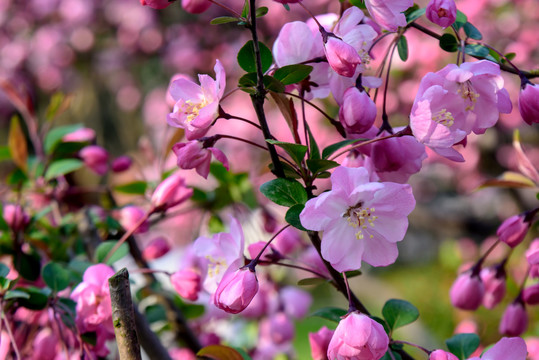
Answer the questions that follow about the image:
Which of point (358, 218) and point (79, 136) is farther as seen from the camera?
point (79, 136)

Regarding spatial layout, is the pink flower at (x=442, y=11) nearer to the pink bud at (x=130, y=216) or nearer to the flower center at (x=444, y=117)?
the flower center at (x=444, y=117)

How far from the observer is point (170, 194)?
0.81m

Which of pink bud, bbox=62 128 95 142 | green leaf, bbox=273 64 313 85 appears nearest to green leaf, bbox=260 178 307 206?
green leaf, bbox=273 64 313 85

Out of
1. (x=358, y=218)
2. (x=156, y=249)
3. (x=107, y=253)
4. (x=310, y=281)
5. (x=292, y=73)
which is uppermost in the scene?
(x=292, y=73)

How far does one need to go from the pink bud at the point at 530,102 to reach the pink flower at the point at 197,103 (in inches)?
13.8

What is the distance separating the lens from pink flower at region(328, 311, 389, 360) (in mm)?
512

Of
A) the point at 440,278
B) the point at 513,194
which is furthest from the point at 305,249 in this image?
the point at 440,278

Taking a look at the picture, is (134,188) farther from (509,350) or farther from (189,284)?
(509,350)

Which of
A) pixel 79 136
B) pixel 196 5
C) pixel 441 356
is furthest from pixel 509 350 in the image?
pixel 79 136

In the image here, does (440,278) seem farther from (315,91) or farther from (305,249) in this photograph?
(315,91)

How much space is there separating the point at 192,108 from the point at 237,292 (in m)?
0.21

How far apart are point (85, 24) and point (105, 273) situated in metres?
3.32

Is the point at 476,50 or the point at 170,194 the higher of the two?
the point at 476,50

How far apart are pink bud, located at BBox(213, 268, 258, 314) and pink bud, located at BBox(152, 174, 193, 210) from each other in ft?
0.89
